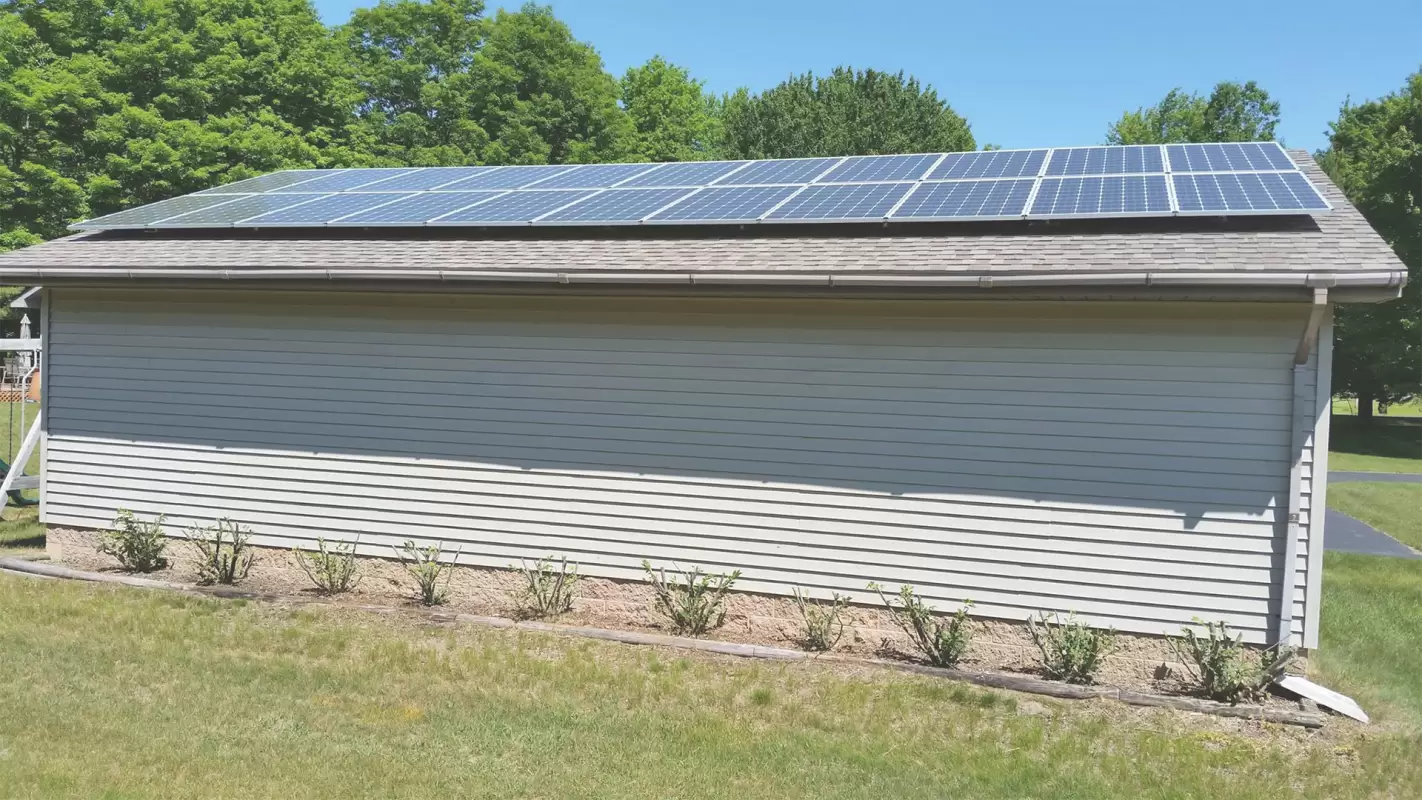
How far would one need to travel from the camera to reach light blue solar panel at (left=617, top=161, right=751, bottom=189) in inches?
401

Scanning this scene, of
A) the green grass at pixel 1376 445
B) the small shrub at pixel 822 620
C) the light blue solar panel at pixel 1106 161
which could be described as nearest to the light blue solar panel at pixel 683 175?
the light blue solar panel at pixel 1106 161

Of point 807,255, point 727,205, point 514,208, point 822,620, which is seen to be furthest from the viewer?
point 514,208

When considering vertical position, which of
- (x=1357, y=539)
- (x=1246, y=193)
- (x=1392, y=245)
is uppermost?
(x=1392, y=245)

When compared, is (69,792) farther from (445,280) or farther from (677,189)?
(677,189)

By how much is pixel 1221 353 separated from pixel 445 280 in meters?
5.63

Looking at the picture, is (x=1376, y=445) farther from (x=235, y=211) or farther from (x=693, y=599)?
(x=235, y=211)

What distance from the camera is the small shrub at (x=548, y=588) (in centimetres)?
777

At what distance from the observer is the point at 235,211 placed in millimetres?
9961

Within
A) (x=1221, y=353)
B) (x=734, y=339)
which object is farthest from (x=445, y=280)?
(x=1221, y=353)

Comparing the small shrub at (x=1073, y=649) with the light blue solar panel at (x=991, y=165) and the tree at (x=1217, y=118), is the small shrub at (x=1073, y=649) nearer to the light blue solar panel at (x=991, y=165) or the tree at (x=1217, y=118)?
the light blue solar panel at (x=991, y=165)

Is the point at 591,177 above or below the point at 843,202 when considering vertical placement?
above

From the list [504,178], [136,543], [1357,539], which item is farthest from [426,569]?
[1357,539]

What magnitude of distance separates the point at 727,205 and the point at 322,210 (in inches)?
165

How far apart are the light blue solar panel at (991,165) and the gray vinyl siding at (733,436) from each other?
110 inches
